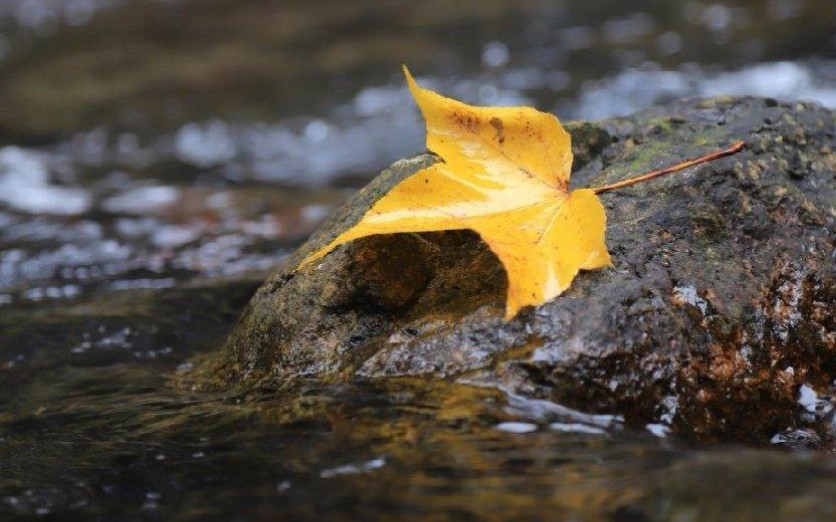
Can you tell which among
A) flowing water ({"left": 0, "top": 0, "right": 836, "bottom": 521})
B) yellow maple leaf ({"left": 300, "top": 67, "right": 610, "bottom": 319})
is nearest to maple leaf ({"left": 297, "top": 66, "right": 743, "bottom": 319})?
yellow maple leaf ({"left": 300, "top": 67, "right": 610, "bottom": 319})

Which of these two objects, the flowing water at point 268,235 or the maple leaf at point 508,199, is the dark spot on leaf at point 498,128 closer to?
the maple leaf at point 508,199

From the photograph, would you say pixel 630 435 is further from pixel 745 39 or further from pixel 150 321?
pixel 745 39

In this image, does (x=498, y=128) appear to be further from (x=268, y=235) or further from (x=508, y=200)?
(x=268, y=235)

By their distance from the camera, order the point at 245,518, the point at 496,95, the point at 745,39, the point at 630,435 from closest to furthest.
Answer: the point at 245,518
the point at 630,435
the point at 496,95
the point at 745,39

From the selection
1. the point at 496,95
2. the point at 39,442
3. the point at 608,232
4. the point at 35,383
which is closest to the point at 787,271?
the point at 608,232

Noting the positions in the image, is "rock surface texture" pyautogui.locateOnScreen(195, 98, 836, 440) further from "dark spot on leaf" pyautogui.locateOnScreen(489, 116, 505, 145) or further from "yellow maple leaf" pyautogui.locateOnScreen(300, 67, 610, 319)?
"dark spot on leaf" pyautogui.locateOnScreen(489, 116, 505, 145)
